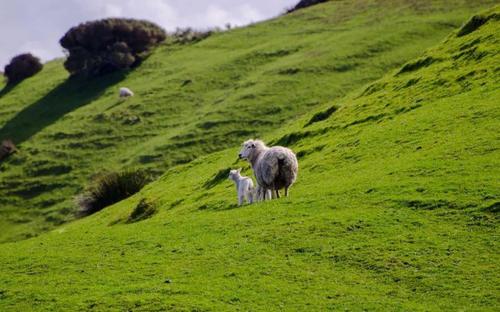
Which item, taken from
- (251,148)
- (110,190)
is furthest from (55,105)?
(251,148)

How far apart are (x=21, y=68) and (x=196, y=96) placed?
24796 millimetres

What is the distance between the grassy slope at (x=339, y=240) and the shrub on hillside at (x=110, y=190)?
9.46 meters

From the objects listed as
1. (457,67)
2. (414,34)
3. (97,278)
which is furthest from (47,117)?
(97,278)

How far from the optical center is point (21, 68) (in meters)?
66.0

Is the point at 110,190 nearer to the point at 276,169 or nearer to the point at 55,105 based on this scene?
the point at 276,169

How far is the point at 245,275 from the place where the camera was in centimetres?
1507

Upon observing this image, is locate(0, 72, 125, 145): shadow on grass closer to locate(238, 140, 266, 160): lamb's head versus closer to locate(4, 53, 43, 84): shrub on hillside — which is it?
locate(4, 53, 43, 84): shrub on hillside

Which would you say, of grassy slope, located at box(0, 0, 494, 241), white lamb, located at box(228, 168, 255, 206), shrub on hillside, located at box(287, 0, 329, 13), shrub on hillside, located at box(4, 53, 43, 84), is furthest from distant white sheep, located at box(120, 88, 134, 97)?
white lamb, located at box(228, 168, 255, 206)

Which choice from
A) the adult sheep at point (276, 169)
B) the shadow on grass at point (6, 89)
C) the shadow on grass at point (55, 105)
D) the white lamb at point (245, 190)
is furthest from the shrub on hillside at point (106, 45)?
the adult sheep at point (276, 169)

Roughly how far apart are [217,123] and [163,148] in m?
3.99

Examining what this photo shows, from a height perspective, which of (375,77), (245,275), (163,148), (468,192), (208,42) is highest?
(208,42)

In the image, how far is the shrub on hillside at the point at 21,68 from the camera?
216 ft

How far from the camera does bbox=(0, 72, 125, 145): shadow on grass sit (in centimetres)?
5178

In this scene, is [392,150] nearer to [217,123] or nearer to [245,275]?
Answer: [245,275]
